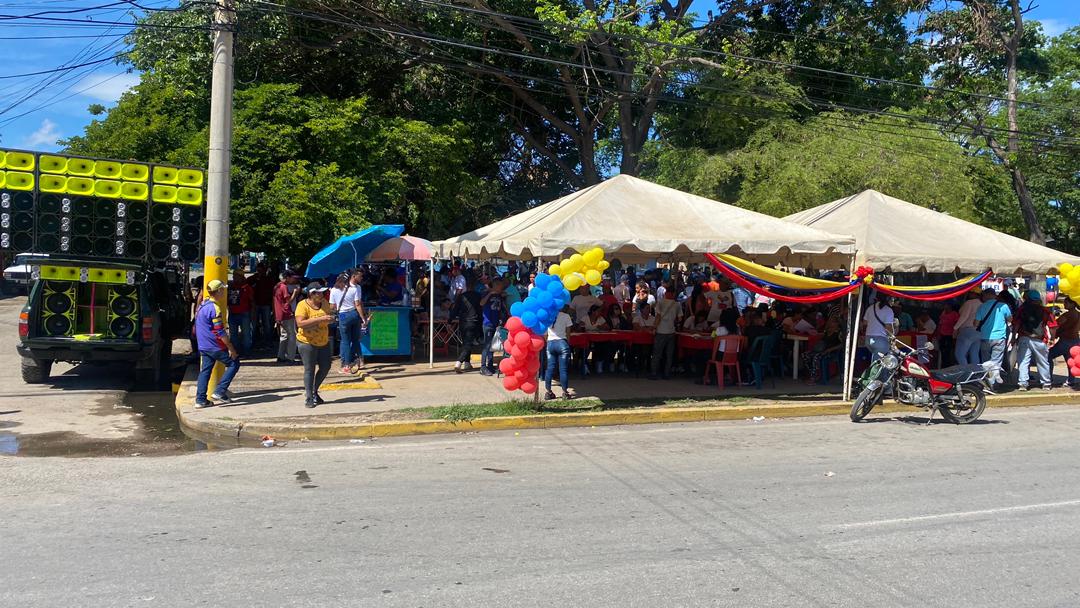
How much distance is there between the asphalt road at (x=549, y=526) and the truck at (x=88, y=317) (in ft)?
16.3

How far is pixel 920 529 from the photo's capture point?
6574 millimetres

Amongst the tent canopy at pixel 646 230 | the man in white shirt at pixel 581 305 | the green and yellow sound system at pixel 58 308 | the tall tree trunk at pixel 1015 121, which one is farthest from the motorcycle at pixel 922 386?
the tall tree trunk at pixel 1015 121

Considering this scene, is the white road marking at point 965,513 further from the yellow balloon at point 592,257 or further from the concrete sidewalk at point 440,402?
the yellow balloon at point 592,257

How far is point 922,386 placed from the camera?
1170 cm

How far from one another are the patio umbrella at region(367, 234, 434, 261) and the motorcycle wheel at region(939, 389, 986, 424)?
383 inches

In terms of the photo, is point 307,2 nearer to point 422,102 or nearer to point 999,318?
point 422,102

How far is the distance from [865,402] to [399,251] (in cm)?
942

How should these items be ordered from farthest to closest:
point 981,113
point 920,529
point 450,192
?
point 981,113, point 450,192, point 920,529

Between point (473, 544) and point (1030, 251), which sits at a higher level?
point (1030, 251)

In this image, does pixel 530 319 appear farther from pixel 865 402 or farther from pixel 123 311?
pixel 123 311

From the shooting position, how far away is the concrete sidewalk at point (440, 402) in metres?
10.6

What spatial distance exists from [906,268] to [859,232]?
952mm

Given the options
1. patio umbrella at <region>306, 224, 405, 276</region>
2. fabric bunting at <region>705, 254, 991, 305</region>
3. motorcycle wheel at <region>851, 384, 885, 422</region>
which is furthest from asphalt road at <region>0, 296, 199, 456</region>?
motorcycle wheel at <region>851, 384, 885, 422</region>

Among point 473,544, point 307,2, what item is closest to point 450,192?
point 307,2
